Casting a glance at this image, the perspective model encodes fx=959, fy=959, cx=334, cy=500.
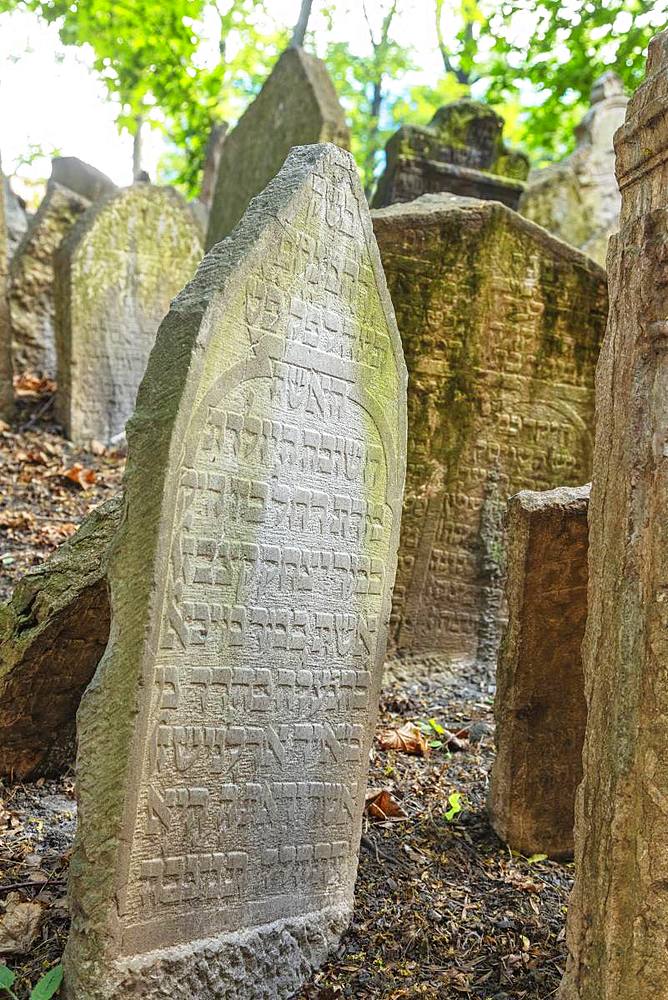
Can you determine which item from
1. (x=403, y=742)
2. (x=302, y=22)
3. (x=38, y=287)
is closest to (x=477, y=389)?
(x=403, y=742)

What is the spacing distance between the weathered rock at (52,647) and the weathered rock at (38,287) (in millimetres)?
4715

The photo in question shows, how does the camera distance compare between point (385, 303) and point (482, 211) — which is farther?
point (482, 211)

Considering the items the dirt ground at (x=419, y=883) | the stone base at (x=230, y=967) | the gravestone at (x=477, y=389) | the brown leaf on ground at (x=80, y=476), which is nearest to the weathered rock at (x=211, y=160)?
the brown leaf on ground at (x=80, y=476)

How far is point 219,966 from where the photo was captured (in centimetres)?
237

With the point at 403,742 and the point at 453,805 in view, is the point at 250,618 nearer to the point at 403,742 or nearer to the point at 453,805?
the point at 453,805

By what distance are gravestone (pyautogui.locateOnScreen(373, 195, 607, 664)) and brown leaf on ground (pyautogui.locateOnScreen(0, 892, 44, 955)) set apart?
7.71 feet

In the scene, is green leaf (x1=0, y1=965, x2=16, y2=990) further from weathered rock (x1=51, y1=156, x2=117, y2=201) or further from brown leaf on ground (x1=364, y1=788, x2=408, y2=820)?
weathered rock (x1=51, y1=156, x2=117, y2=201)

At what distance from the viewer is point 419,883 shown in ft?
9.41

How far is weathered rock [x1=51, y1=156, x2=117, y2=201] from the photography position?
29.8 feet

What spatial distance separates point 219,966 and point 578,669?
1.42m

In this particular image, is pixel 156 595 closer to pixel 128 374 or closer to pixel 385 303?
pixel 385 303

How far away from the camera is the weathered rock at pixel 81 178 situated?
909 centimetres

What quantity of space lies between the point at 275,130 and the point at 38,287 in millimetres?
2232

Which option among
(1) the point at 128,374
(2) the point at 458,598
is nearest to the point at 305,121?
(1) the point at 128,374
